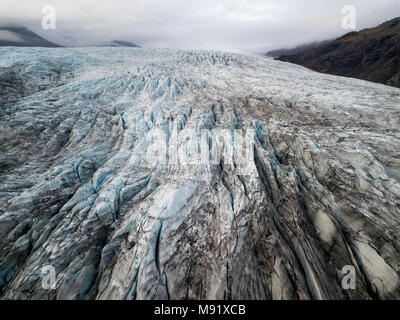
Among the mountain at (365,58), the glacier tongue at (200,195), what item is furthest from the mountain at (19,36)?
the glacier tongue at (200,195)

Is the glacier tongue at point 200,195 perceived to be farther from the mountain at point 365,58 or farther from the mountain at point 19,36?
the mountain at point 19,36

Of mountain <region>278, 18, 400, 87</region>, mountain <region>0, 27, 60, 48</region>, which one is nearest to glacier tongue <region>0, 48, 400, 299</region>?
mountain <region>278, 18, 400, 87</region>

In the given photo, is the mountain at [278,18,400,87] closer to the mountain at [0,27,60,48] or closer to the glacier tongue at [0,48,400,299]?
the glacier tongue at [0,48,400,299]

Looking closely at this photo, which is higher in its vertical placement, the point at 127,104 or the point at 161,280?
the point at 127,104

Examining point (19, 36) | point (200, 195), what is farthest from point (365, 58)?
point (19, 36)
